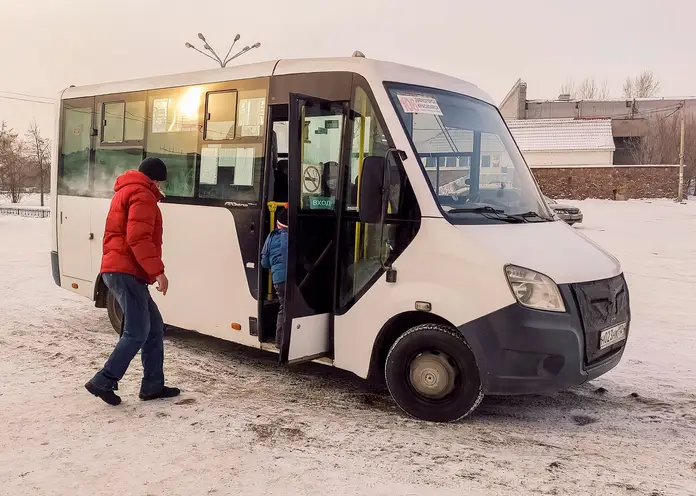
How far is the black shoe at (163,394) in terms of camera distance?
541 cm

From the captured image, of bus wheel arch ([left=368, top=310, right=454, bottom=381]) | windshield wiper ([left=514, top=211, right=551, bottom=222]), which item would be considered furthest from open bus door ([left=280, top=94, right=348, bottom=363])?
windshield wiper ([left=514, top=211, right=551, bottom=222])

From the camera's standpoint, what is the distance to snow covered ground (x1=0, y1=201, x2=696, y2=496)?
12.9 feet

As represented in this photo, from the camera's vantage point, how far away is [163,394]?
18.0 ft

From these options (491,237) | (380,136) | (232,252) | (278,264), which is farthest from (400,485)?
(232,252)

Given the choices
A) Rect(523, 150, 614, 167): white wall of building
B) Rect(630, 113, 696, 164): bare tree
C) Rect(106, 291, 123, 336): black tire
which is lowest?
Rect(106, 291, 123, 336): black tire

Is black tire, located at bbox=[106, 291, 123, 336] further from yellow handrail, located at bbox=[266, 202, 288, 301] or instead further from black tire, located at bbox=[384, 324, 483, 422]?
black tire, located at bbox=[384, 324, 483, 422]

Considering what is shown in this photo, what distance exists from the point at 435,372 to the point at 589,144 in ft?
148

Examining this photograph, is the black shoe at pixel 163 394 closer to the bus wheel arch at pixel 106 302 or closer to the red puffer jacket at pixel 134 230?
the red puffer jacket at pixel 134 230

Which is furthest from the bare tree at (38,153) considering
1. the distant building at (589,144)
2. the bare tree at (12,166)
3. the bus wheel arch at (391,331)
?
the bus wheel arch at (391,331)

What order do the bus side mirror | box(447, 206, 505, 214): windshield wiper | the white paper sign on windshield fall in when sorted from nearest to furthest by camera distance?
1. the bus side mirror
2. box(447, 206, 505, 214): windshield wiper
3. the white paper sign on windshield

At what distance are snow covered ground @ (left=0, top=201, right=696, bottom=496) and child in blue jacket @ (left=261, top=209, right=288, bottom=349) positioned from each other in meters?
0.77

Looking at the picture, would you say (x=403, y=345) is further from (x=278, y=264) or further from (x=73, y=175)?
(x=73, y=175)

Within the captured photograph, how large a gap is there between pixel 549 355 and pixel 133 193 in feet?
11.2

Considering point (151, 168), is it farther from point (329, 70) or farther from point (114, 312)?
point (114, 312)
